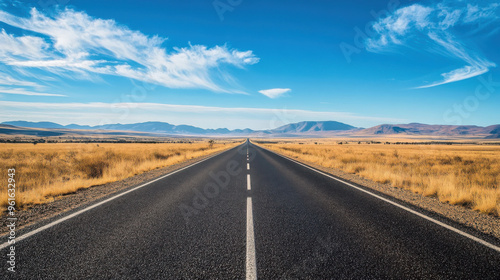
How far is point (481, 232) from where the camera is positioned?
416 cm

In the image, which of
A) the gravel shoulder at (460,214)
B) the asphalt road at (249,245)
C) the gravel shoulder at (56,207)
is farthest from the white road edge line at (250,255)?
the gravel shoulder at (460,214)

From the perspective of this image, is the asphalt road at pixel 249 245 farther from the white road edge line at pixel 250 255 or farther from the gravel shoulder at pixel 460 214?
the gravel shoulder at pixel 460 214

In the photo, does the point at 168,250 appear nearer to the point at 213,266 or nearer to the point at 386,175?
the point at 213,266

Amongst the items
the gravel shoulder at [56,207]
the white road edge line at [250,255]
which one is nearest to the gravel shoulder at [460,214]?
the white road edge line at [250,255]

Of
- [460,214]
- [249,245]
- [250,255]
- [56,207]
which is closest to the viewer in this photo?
[250,255]

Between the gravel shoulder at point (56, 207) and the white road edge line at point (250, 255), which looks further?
the gravel shoulder at point (56, 207)

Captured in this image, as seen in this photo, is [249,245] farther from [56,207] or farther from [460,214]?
[460,214]

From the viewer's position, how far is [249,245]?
3.54m

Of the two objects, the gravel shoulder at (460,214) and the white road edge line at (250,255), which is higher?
the white road edge line at (250,255)

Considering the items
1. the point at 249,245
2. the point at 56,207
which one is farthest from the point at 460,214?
the point at 56,207

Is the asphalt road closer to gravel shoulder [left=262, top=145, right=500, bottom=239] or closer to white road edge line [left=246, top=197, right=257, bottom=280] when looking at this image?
white road edge line [left=246, top=197, right=257, bottom=280]

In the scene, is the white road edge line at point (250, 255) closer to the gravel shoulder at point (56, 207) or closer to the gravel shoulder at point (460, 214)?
the gravel shoulder at point (56, 207)

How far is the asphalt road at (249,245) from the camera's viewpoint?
2.82 m

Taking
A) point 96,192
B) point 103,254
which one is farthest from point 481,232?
point 96,192
